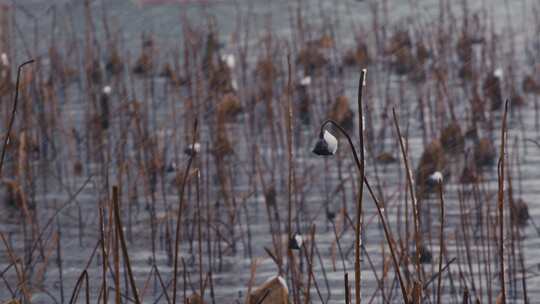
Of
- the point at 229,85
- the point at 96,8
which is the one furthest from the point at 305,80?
the point at 96,8

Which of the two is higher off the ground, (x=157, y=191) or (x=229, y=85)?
(x=229, y=85)

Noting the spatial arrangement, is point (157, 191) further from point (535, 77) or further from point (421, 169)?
point (535, 77)

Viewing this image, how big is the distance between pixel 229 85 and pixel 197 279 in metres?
2.06

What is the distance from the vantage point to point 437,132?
429 centimetres

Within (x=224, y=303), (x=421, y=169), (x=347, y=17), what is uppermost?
(x=347, y=17)

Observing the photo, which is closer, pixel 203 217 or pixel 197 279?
pixel 197 279

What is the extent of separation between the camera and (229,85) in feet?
15.7

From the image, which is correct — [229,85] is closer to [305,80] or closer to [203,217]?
[305,80]

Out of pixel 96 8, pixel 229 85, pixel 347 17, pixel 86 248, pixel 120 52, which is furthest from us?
pixel 96 8

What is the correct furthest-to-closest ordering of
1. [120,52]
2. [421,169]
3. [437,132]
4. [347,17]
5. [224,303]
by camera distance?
[347,17]
[120,52]
[437,132]
[421,169]
[224,303]

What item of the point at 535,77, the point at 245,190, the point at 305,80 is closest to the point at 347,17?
the point at 535,77

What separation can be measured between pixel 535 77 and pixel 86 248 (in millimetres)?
2574

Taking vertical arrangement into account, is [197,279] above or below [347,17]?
below

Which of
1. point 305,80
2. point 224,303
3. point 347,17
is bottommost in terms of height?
point 224,303
